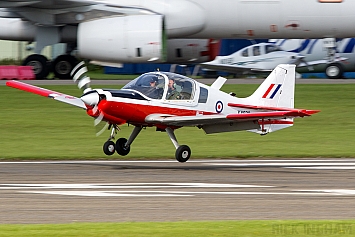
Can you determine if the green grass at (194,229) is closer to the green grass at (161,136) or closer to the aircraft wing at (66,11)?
the green grass at (161,136)

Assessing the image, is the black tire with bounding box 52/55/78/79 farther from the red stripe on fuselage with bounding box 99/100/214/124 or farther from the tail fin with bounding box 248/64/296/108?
the red stripe on fuselage with bounding box 99/100/214/124

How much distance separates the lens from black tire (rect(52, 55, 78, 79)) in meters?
30.5

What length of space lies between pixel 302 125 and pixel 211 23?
6678 millimetres

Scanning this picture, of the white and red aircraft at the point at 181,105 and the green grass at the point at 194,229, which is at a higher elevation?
the white and red aircraft at the point at 181,105

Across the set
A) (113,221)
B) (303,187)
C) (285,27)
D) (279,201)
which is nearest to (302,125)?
(285,27)

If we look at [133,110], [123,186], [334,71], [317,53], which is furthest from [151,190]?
[317,53]

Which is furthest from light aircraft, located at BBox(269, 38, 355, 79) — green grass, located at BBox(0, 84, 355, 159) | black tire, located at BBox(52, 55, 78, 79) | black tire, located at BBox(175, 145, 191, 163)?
black tire, located at BBox(175, 145, 191, 163)

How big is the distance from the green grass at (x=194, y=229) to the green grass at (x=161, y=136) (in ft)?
28.4

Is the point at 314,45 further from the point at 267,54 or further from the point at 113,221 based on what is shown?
the point at 113,221

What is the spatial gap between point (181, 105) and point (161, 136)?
5.78m

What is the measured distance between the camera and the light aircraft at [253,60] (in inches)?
1517

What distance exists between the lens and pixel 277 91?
17.4 metres

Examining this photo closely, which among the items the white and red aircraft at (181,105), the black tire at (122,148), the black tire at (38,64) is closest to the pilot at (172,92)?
the white and red aircraft at (181,105)

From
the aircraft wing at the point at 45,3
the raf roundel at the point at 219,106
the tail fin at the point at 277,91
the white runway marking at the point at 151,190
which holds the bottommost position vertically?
the white runway marking at the point at 151,190
